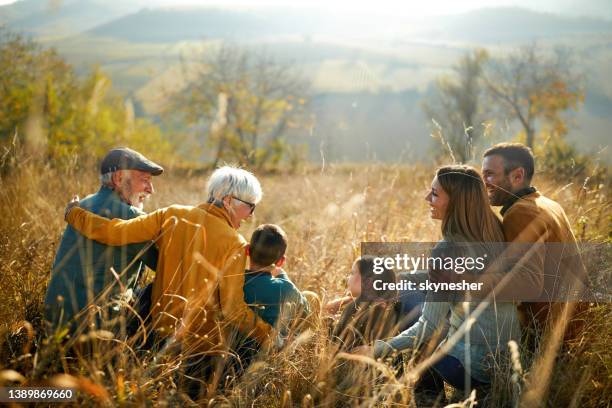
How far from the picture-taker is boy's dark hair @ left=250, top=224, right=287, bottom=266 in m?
3.12

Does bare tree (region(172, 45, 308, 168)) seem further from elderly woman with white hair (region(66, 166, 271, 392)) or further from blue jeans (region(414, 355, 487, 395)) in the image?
blue jeans (region(414, 355, 487, 395))

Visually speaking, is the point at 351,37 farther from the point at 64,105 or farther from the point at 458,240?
the point at 458,240

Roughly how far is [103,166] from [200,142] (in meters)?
26.6

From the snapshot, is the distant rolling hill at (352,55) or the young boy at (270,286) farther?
the distant rolling hill at (352,55)

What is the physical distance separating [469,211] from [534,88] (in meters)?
28.8

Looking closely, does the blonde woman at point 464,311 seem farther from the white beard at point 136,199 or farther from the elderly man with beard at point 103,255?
the white beard at point 136,199

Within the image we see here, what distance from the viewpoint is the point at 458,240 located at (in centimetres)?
282

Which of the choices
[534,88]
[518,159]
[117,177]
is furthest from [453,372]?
[534,88]

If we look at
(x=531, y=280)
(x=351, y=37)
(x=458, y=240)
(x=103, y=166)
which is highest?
(x=351, y=37)

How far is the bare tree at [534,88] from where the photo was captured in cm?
2712

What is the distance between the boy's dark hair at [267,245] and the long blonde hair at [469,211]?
100 centimetres

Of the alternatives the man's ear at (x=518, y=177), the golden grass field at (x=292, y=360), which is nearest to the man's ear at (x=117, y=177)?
the golden grass field at (x=292, y=360)

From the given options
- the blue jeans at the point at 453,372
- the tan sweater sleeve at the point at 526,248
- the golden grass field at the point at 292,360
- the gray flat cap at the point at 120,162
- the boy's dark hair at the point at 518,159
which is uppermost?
the gray flat cap at the point at 120,162

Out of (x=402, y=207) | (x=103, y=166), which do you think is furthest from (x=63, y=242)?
(x=402, y=207)
